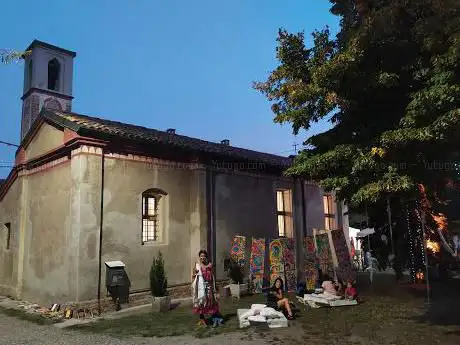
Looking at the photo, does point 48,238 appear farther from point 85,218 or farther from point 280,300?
point 280,300

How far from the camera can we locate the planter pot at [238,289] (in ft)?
47.2

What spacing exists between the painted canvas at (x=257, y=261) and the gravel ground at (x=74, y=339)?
6.38 m

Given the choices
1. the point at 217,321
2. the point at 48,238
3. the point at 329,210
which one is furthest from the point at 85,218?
the point at 329,210

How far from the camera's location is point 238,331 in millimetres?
9422

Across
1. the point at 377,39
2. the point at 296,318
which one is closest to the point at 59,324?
the point at 296,318

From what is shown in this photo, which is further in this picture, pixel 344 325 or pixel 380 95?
pixel 344 325

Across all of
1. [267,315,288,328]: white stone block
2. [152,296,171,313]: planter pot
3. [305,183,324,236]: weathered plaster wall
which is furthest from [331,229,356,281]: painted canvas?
[152,296,171,313]: planter pot

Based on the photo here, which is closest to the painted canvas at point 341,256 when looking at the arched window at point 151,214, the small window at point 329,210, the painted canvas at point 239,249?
the painted canvas at point 239,249

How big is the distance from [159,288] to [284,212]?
8.21 m

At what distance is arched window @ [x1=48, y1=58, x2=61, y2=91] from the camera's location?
3061 centimetres

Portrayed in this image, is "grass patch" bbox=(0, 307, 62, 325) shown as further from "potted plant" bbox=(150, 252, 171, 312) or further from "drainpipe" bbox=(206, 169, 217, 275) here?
"drainpipe" bbox=(206, 169, 217, 275)

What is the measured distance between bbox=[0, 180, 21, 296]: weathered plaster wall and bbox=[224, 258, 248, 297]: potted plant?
7862 millimetres

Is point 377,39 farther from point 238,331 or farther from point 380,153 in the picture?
point 238,331

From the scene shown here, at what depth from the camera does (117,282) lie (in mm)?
12133
